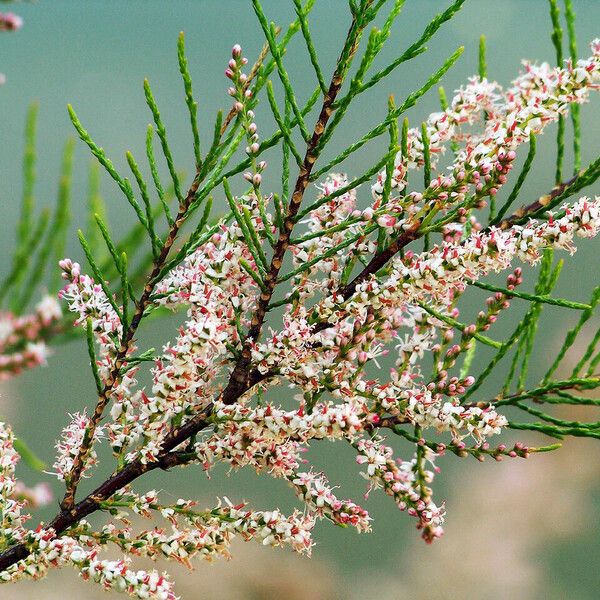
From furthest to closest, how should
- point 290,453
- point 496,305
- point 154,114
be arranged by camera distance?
point 496,305, point 290,453, point 154,114

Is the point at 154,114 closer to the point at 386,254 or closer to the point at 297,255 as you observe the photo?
the point at 297,255

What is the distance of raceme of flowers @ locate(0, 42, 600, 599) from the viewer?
2.23 meters

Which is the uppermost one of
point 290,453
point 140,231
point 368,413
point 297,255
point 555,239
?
point 555,239

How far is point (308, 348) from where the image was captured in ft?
7.68

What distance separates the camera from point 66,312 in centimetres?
244

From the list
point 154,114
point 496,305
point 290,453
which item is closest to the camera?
point 154,114

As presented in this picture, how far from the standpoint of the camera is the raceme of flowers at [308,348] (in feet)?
7.32

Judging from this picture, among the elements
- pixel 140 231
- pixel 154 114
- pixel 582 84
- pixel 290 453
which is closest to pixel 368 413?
pixel 290 453

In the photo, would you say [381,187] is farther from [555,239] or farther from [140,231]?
[140,231]

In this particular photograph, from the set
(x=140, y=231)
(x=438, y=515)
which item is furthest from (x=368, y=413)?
(x=140, y=231)

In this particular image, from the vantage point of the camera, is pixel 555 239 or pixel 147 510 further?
pixel 147 510

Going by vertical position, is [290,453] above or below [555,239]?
below

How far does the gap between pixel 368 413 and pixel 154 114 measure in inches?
40.7

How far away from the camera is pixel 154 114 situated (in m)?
2.24
